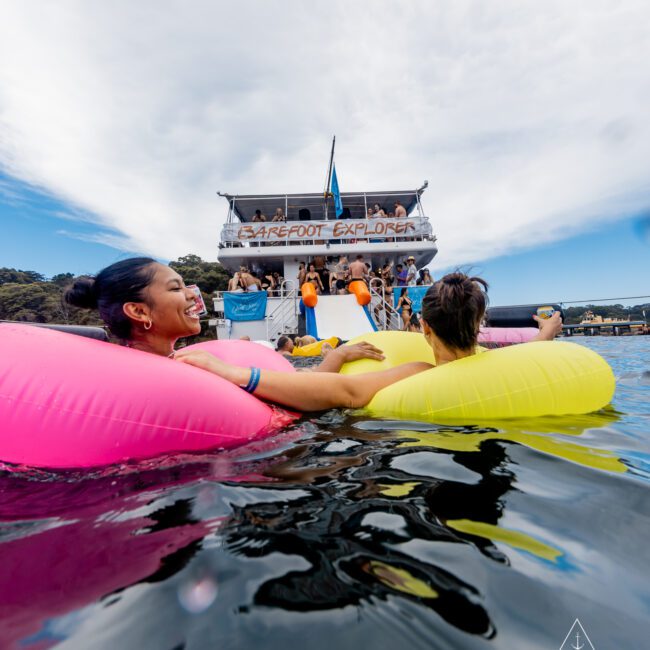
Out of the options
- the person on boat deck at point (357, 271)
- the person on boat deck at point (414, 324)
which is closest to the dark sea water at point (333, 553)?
the person on boat deck at point (414, 324)

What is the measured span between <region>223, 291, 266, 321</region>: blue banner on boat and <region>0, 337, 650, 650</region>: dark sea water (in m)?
9.19

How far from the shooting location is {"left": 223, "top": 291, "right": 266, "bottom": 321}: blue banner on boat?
10378 millimetres

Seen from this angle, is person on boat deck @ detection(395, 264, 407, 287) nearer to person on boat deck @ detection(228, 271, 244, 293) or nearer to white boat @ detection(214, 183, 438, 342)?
white boat @ detection(214, 183, 438, 342)

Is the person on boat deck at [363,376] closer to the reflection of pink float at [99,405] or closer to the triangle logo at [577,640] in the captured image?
the reflection of pink float at [99,405]

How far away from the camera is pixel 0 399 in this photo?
140 centimetres

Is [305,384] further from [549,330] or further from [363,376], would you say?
[549,330]

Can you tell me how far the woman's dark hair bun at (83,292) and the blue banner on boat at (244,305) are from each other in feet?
27.7

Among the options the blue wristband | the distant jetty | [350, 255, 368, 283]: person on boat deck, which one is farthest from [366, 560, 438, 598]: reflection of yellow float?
the distant jetty

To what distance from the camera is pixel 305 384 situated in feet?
7.20

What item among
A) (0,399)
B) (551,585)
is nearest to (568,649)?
(551,585)

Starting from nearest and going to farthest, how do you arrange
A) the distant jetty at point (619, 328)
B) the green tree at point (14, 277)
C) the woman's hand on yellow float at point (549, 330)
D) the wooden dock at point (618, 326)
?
the woman's hand on yellow float at point (549, 330) → the distant jetty at point (619, 328) → the wooden dock at point (618, 326) → the green tree at point (14, 277)

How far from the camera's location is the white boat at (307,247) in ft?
34.8

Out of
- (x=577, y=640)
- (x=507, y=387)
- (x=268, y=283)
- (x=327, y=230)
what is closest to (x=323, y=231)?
(x=327, y=230)

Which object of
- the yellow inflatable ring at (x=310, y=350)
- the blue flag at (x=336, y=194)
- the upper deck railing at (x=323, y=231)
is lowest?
the yellow inflatable ring at (x=310, y=350)
